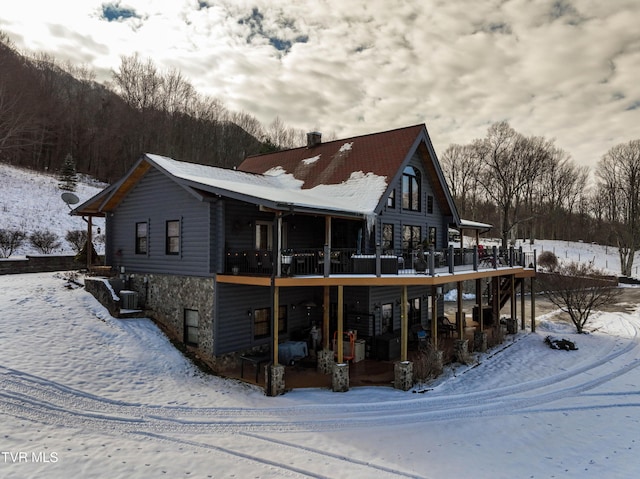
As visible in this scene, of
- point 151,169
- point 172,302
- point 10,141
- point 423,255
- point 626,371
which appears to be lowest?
point 626,371

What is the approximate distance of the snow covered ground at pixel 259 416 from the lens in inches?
305

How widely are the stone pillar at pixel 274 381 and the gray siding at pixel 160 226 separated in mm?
4315

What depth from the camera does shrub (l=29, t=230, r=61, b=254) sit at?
2656cm

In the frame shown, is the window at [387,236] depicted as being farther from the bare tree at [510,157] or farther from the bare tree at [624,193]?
the bare tree at [624,193]

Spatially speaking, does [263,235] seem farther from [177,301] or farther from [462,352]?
[462,352]

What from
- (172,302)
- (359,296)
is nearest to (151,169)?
(172,302)

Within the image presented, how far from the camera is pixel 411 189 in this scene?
757 inches

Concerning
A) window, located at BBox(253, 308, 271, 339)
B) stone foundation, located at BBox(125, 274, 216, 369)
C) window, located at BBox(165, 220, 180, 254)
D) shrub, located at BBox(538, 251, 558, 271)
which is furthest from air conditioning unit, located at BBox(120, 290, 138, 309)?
shrub, located at BBox(538, 251, 558, 271)

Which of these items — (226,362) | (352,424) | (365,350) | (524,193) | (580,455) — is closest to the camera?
(580,455)

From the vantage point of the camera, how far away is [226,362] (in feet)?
45.2

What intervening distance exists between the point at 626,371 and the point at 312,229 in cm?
1335

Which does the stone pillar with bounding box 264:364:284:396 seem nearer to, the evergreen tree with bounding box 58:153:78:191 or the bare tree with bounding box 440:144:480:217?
the evergreen tree with bounding box 58:153:78:191

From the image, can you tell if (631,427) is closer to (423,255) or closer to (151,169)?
(423,255)

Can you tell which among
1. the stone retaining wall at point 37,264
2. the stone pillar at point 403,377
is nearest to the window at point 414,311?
the stone pillar at point 403,377
